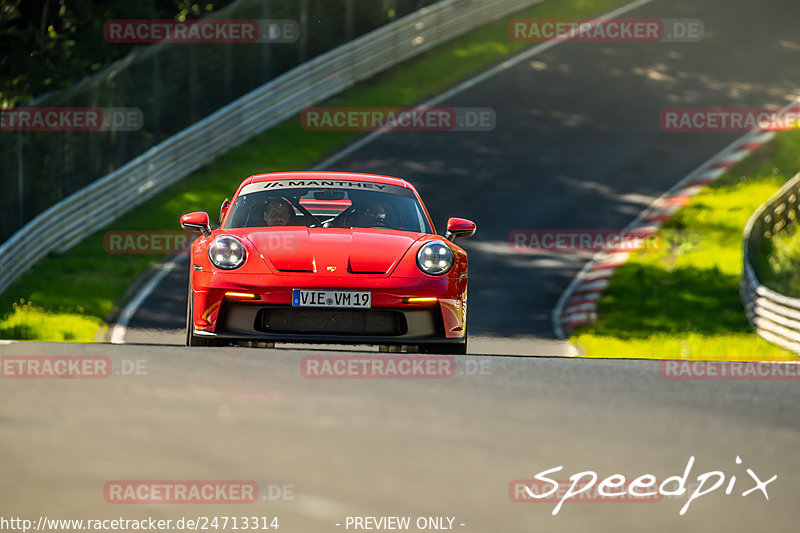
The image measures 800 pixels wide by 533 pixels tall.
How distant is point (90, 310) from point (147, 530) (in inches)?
480

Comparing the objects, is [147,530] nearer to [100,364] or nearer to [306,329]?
[306,329]

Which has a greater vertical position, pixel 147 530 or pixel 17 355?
pixel 147 530

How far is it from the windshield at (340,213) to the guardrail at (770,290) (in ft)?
A: 22.9

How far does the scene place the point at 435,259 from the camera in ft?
30.1

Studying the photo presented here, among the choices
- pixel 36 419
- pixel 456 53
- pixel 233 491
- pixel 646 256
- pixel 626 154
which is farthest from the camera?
pixel 456 53

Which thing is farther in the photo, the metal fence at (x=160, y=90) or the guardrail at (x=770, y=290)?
the metal fence at (x=160, y=90)

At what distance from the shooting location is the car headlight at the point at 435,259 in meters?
9.13

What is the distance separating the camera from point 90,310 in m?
17.4

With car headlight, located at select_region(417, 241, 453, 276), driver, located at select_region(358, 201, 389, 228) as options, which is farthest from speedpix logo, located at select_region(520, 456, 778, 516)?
driver, located at select_region(358, 201, 389, 228)

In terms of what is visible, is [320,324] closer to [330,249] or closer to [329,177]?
[330,249]

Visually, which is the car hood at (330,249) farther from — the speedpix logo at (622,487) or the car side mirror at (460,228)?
the speedpix logo at (622,487)

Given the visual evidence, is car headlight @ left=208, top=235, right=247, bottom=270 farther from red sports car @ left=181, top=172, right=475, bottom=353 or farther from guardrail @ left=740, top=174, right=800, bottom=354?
guardrail @ left=740, top=174, right=800, bottom=354

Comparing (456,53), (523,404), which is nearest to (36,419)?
(523,404)

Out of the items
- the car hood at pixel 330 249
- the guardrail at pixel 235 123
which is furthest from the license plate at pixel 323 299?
the guardrail at pixel 235 123
